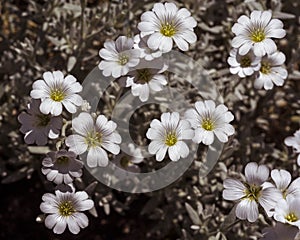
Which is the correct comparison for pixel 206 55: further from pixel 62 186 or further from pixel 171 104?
pixel 62 186

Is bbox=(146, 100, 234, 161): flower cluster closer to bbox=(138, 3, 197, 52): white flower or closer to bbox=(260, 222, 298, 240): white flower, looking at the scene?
bbox=(138, 3, 197, 52): white flower

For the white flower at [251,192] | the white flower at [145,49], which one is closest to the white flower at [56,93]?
the white flower at [145,49]

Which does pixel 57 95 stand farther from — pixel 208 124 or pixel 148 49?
pixel 208 124

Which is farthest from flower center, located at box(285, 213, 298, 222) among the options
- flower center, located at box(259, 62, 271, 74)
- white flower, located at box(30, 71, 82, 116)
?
white flower, located at box(30, 71, 82, 116)

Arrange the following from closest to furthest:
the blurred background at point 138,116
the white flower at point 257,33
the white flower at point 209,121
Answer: the white flower at point 209,121
the white flower at point 257,33
the blurred background at point 138,116

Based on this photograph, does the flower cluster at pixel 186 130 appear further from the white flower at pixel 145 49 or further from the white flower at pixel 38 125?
the white flower at pixel 38 125
